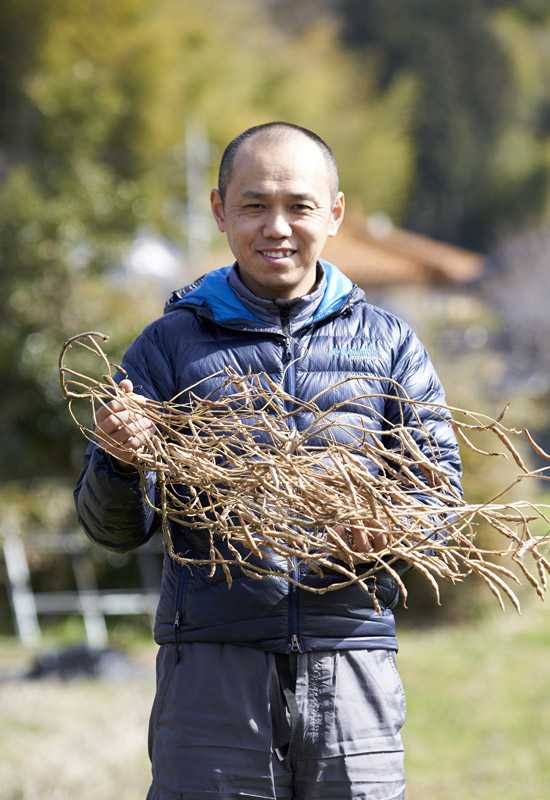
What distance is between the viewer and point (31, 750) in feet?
13.3

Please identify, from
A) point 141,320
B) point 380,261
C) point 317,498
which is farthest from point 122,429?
point 380,261

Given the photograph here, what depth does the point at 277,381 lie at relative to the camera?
1726mm

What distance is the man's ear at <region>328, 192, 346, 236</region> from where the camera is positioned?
72.3 inches

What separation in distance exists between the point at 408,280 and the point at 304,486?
24.8m

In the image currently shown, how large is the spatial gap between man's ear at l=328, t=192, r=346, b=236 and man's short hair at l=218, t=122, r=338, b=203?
0.02 metres

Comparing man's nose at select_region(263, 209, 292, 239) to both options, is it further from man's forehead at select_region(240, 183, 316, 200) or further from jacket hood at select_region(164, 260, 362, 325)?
jacket hood at select_region(164, 260, 362, 325)

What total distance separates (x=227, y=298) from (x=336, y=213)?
27 cm

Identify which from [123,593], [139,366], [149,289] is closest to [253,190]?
[139,366]

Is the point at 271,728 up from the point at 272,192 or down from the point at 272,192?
down

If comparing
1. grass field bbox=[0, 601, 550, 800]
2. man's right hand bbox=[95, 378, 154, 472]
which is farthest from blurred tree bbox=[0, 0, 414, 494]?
man's right hand bbox=[95, 378, 154, 472]

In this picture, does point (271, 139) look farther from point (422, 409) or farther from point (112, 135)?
point (112, 135)

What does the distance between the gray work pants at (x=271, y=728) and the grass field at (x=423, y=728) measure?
2102 mm

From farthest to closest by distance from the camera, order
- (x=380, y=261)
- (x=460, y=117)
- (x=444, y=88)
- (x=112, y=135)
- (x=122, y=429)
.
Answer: (x=444, y=88)
(x=460, y=117)
(x=380, y=261)
(x=112, y=135)
(x=122, y=429)

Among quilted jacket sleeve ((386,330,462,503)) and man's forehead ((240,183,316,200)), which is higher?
man's forehead ((240,183,316,200))
